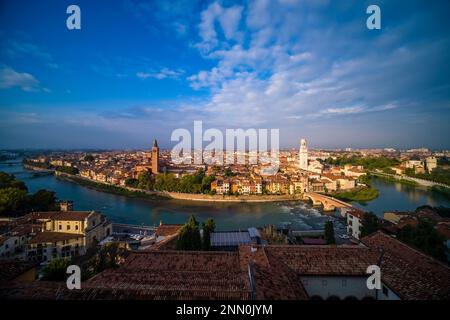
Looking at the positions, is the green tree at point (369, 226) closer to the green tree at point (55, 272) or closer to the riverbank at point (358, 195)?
the green tree at point (55, 272)

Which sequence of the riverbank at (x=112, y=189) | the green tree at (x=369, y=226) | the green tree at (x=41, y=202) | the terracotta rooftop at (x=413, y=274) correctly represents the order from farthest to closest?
1. the riverbank at (x=112, y=189)
2. the green tree at (x=41, y=202)
3. the green tree at (x=369, y=226)
4. the terracotta rooftop at (x=413, y=274)

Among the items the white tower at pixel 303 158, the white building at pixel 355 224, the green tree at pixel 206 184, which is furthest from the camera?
the white tower at pixel 303 158

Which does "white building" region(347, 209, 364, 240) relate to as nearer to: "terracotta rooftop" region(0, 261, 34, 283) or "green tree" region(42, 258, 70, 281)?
"green tree" region(42, 258, 70, 281)

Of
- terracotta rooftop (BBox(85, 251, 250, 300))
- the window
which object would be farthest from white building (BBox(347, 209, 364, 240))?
terracotta rooftop (BBox(85, 251, 250, 300))

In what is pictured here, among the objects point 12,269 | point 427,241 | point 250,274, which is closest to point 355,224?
point 427,241

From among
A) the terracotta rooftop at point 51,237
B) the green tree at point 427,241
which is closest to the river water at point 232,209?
the terracotta rooftop at point 51,237

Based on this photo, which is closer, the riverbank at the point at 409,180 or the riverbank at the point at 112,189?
the riverbank at the point at 112,189
